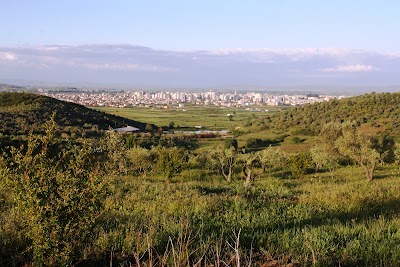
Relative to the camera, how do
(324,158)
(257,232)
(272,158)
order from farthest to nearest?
(324,158) → (272,158) → (257,232)

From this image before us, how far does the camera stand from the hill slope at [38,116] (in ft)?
159

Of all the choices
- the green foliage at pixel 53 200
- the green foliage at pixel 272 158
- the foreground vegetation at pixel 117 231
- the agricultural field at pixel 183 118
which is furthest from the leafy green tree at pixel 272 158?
the agricultural field at pixel 183 118

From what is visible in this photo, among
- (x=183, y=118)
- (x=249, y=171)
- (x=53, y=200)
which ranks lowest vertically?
(x=183, y=118)

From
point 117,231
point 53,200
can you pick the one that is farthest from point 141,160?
point 53,200

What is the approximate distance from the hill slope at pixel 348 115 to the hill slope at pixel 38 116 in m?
33.0

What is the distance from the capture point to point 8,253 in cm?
506

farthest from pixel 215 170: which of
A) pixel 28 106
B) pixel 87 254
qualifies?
pixel 28 106

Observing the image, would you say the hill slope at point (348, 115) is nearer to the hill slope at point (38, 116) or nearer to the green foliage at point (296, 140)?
Result: the green foliage at point (296, 140)

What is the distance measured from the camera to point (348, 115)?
67562 millimetres

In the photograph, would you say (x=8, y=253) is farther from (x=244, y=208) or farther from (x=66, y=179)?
(x=244, y=208)

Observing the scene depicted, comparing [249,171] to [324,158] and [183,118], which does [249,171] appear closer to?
[324,158]

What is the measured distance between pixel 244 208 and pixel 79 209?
5.17 metres

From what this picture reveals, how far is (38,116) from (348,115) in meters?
52.6

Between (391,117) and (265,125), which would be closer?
(391,117)
